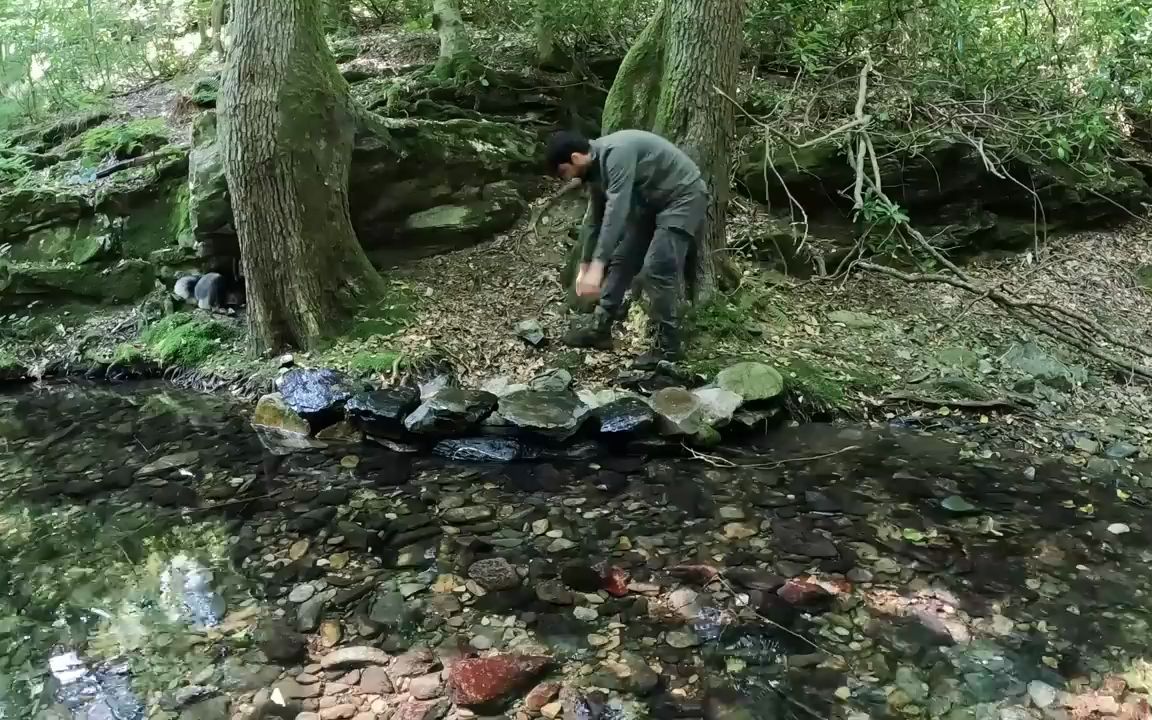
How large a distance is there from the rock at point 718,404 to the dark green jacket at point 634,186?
119 centimetres

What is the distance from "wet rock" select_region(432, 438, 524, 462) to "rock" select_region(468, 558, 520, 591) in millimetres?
1247

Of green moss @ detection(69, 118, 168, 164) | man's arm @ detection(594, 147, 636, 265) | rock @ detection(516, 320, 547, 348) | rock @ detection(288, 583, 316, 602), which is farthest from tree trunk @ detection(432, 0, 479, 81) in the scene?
rock @ detection(288, 583, 316, 602)

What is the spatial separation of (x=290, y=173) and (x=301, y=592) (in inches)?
146

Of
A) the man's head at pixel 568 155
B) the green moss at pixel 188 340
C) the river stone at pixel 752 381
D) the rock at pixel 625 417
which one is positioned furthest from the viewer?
the green moss at pixel 188 340

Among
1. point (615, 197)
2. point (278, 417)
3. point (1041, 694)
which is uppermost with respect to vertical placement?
point (615, 197)

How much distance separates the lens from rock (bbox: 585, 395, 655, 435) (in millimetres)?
5246

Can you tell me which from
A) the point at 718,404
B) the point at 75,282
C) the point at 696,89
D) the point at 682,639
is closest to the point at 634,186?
the point at 696,89

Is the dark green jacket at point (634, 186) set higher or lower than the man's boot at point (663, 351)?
higher

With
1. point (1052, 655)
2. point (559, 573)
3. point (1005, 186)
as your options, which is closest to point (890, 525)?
point (1052, 655)

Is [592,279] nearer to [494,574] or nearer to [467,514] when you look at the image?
[467,514]

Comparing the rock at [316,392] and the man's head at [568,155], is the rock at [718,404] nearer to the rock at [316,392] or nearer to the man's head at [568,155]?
the man's head at [568,155]

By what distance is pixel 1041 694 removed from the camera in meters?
3.05

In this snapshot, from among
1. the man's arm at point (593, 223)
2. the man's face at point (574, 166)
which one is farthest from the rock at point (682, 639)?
the man's face at point (574, 166)

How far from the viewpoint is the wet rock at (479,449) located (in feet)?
17.1
